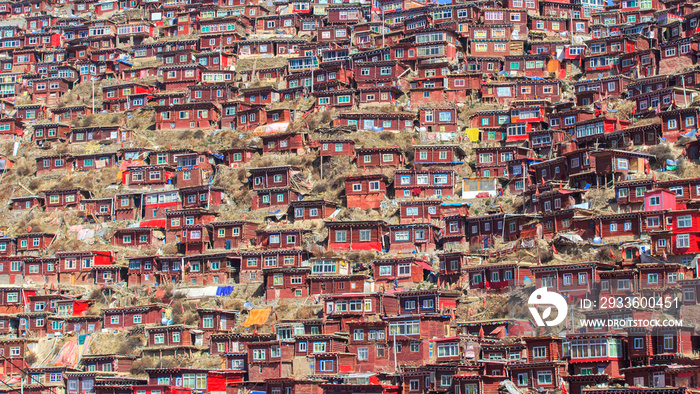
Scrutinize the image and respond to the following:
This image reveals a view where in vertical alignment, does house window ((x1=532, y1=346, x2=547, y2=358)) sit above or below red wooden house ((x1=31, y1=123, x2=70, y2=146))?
below

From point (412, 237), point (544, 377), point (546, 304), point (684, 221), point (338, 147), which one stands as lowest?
point (544, 377)

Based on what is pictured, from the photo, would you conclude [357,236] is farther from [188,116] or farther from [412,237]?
[188,116]

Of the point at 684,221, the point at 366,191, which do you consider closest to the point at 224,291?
the point at 366,191

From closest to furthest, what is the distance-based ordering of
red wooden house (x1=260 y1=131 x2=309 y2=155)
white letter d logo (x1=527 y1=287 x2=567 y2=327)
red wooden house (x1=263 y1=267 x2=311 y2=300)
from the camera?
1. white letter d logo (x1=527 y1=287 x2=567 y2=327)
2. red wooden house (x1=263 y1=267 x2=311 y2=300)
3. red wooden house (x1=260 y1=131 x2=309 y2=155)

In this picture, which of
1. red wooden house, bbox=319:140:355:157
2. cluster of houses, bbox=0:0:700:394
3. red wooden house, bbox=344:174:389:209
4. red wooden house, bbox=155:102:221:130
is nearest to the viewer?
cluster of houses, bbox=0:0:700:394

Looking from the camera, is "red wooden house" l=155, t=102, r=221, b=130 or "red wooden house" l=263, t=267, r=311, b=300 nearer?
"red wooden house" l=263, t=267, r=311, b=300

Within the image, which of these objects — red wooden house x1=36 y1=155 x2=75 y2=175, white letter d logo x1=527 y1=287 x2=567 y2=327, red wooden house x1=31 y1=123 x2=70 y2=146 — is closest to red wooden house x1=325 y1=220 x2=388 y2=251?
white letter d logo x1=527 y1=287 x2=567 y2=327

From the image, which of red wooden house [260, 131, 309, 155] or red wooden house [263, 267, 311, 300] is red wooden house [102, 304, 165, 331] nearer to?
red wooden house [263, 267, 311, 300]

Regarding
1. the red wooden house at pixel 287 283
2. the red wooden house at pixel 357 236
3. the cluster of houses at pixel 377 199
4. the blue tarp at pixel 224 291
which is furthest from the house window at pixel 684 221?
the blue tarp at pixel 224 291

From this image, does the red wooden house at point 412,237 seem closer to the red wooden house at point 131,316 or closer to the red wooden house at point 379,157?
the red wooden house at point 379,157
